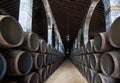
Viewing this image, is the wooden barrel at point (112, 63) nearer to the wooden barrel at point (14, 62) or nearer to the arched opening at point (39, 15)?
the wooden barrel at point (14, 62)

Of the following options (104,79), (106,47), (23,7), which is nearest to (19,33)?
(106,47)

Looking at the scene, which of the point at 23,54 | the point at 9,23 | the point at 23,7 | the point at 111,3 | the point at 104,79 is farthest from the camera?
the point at 23,7

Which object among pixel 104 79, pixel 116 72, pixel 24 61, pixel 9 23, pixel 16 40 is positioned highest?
pixel 9 23

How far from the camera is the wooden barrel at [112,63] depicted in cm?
162

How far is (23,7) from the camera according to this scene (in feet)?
11.0

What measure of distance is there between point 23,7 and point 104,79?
2376 millimetres

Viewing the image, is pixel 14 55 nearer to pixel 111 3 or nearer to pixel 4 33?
pixel 4 33

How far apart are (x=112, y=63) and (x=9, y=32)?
4.07 feet

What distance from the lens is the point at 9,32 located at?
62.4 inches

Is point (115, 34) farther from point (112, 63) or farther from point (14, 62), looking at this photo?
point (14, 62)

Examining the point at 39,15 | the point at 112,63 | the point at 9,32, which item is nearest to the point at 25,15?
the point at 9,32

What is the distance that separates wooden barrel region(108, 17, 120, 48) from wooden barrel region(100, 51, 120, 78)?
0.12m

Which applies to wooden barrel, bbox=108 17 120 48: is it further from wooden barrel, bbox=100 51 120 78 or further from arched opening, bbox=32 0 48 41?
arched opening, bbox=32 0 48 41

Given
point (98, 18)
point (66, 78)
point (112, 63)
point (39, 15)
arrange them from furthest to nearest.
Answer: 1. point (98, 18)
2. point (39, 15)
3. point (66, 78)
4. point (112, 63)
